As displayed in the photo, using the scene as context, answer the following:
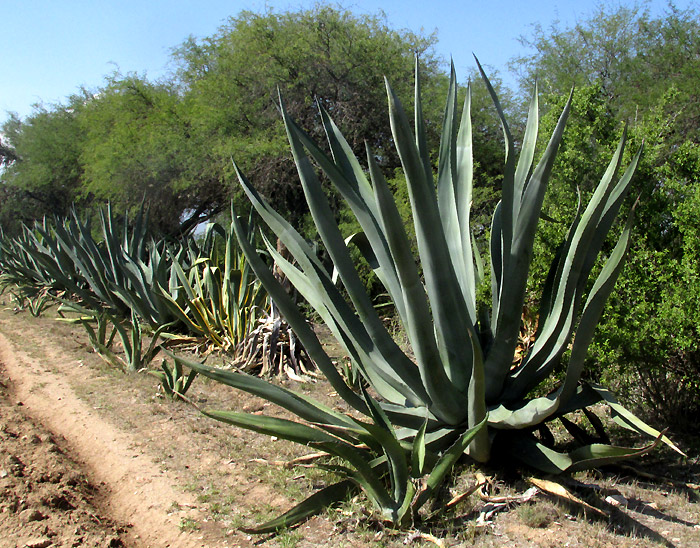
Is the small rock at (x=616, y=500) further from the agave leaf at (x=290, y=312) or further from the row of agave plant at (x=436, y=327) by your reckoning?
the agave leaf at (x=290, y=312)

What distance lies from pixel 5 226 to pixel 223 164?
22552 millimetres

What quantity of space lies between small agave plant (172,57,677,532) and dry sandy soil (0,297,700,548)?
21cm

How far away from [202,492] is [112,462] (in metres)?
0.93

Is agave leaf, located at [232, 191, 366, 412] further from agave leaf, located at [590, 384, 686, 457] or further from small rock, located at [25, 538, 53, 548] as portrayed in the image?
small rock, located at [25, 538, 53, 548]

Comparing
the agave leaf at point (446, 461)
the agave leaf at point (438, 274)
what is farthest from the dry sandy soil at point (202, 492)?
the agave leaf at point (438, 274)

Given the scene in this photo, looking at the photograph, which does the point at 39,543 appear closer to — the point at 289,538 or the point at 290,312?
the point at 289,538

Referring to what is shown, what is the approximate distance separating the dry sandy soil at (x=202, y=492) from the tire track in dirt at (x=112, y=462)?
0.4 inches

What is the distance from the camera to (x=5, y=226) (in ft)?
106

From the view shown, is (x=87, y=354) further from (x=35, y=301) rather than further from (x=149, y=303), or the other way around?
(x=35, y=301)

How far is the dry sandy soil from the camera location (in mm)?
2932

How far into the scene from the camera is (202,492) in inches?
149

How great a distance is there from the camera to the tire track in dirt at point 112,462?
345cm

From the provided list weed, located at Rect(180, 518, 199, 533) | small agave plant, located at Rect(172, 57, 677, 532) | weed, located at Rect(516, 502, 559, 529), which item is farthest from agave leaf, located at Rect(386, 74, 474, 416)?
weed, located at Rect(180, 518, 199, 533)

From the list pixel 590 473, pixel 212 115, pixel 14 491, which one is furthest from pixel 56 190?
pixel 590 473
